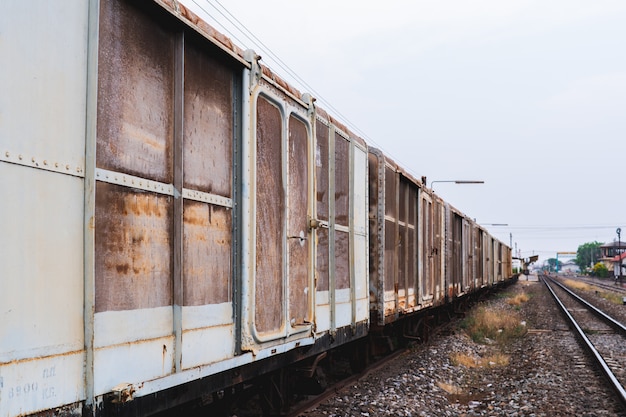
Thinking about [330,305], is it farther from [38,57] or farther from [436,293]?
[436,293]

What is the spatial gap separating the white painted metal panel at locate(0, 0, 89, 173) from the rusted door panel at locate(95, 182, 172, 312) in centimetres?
35

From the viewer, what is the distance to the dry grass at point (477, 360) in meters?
12.0

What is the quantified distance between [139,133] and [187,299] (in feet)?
3.67

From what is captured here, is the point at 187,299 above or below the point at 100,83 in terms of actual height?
below

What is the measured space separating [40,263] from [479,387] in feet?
28.4

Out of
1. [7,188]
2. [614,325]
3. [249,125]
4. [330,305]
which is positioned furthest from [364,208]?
[614,325]

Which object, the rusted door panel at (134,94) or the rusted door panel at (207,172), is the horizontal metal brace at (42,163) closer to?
the rusted door panel at (134,94)

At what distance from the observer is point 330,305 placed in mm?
6961

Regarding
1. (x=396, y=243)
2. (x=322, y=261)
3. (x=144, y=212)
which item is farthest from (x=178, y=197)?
(x=396, y=243)

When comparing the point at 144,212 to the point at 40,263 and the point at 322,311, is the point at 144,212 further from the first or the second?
the point at 322,311

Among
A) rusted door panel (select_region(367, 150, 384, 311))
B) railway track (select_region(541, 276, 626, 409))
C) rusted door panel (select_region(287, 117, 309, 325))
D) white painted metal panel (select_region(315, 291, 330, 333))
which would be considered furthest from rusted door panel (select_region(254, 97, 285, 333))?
railway track (select_region(541, 276, 626, 409))

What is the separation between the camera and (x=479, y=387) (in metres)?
9.95

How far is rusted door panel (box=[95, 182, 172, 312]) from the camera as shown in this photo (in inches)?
125

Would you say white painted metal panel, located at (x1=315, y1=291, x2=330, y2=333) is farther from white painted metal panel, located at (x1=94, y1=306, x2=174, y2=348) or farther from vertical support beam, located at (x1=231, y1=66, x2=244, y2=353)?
white painted metal panel, located at (x1=94, y1=306, x2=174, y2=348)
